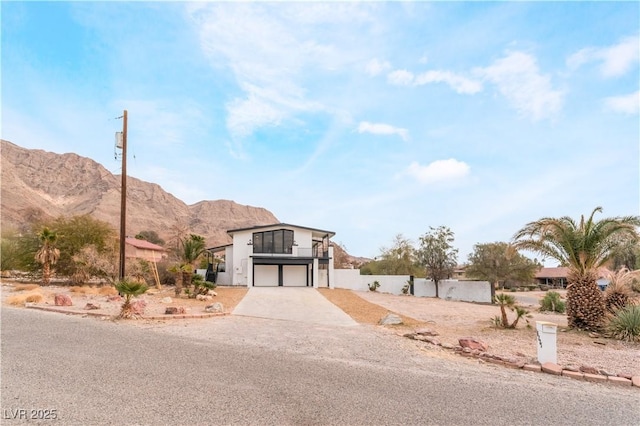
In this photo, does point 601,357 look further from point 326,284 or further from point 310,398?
point 326,284

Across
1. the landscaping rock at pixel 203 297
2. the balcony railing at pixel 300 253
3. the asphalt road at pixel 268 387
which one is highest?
the balcony railing at pixel 300 253

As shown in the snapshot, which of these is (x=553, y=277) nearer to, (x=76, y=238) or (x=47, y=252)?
(x=76, y=238)

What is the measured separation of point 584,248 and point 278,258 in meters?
24.2

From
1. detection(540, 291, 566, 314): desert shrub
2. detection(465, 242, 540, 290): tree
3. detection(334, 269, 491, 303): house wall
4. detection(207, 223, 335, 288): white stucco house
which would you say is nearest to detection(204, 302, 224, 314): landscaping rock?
detection(207, 223, 335, 288): white stucco house

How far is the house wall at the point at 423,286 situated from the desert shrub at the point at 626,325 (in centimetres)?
2142

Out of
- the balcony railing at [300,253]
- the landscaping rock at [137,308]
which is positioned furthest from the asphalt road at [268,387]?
the balcony railing at [300,253]

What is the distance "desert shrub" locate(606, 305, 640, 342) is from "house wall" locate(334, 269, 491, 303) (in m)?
21.4

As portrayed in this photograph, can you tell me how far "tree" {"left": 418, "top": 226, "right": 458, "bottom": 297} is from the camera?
33188 millimetres

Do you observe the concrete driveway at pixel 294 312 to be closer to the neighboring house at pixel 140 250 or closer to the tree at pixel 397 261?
the tree at pixel 397 261

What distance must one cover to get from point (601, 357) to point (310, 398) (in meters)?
7.82

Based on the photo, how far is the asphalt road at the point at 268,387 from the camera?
4.67m

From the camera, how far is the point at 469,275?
36969 millimetres

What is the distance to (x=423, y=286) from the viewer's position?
34969mm

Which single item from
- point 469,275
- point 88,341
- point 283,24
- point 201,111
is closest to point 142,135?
point 201,111
